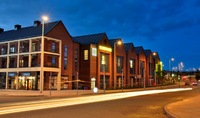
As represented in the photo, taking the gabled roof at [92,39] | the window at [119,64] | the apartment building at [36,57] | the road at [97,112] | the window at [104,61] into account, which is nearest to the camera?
the road at [97,112]

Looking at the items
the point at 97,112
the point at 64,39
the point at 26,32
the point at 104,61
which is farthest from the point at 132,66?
the point at 97,112

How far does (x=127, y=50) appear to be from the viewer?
236 ft

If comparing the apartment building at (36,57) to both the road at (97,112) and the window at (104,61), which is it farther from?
the road at (97,112)

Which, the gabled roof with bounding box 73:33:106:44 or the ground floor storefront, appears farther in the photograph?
the gabled roof with bounding box 73:33:106:44

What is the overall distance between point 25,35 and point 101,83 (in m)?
19.9

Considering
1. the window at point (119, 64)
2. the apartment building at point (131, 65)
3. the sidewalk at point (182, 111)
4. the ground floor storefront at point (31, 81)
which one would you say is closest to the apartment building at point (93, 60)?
the ground floor storefront at point (31, 81)

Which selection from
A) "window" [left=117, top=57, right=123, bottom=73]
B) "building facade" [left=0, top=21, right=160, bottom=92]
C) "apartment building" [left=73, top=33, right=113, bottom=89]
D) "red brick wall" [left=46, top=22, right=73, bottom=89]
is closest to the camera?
"building facade" [left=0, top=21, right=160, bottom=92]

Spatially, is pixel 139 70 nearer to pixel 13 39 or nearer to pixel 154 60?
pixel 154 60

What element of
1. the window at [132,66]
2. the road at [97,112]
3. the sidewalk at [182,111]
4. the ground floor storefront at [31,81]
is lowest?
the road at [97,112]

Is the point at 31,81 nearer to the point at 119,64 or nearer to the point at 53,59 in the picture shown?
the point at 53,59

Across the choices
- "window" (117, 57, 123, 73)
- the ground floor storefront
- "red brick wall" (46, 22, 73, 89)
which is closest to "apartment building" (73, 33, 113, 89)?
"red brick wall" (46, 22, 73, 89)

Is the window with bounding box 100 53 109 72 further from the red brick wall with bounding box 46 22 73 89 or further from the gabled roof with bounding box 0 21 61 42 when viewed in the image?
the gabled roof with bounding box 0 21 61 42

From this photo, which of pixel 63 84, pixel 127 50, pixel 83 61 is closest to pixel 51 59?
pixel 63 84

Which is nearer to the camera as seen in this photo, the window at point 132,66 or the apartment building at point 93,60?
the apartment building at point 93,60
